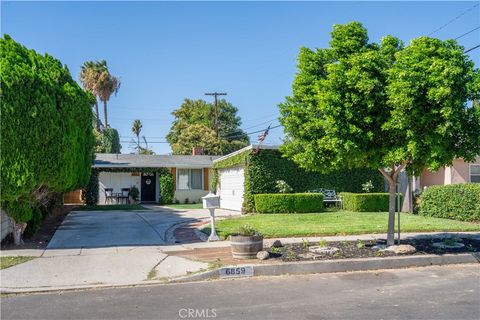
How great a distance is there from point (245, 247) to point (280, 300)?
9.29 ft

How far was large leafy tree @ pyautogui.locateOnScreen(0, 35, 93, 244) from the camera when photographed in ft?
33.9

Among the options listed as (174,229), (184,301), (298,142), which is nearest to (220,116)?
(174,229)

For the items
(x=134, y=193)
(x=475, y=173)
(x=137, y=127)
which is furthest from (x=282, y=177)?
(x=137, y=127)

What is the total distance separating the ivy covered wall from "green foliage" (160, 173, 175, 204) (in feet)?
28.6

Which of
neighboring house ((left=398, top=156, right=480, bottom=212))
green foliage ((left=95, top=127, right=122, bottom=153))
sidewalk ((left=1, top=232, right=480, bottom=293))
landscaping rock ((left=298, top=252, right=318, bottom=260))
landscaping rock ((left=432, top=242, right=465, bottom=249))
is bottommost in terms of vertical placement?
sidewalk ((left=1, top=232, right=480, bottom=293))

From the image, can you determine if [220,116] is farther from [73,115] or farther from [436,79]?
[436,79]

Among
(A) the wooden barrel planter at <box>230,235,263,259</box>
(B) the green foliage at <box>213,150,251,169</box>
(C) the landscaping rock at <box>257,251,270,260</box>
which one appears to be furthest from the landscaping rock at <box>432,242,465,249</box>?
(B) the green foliage at <box>213,150,251,169</box>

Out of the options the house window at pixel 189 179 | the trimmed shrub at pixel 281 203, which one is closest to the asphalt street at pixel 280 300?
the trimmed shrub at pixel 281 203

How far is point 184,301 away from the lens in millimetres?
6996

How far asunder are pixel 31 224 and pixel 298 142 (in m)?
7.65

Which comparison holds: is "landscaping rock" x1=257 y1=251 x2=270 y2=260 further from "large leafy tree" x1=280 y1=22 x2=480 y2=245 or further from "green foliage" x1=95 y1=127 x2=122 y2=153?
"green foliage" x1=95 y1=127 x2=122 y2=153

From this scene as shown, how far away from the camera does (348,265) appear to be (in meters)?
9.20

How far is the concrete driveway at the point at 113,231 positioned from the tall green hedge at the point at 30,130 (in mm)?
1493

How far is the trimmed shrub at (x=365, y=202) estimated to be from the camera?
2048 cm
